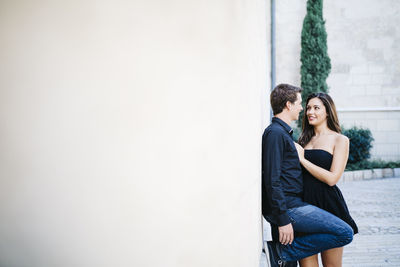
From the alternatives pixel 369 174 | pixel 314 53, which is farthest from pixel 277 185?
pixel 314 53

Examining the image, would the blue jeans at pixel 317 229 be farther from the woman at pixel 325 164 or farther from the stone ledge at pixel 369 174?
the stone ledge at pixel 369 174

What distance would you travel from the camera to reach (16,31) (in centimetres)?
130

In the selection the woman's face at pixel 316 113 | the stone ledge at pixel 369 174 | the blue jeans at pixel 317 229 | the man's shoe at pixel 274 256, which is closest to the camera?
the blue jeans at pixel 317 229

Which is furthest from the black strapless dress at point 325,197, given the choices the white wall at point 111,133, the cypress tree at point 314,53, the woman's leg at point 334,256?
the cypress tree at point 314,53

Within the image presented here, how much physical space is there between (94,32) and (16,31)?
0.44m

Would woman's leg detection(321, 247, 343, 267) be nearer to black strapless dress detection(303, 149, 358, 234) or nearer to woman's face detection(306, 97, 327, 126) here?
black strapless dress detection(303, 149, 358, 234)

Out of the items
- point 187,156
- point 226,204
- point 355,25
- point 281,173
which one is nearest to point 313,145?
point 281,173

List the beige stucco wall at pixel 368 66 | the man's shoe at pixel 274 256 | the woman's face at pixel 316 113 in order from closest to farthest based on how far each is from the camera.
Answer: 1. the man's shoe at pixel 274 256
2. the woman's face at pixel 316 113
3. the beige stucco wall at pixel 368 66

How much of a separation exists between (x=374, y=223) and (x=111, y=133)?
215 inches

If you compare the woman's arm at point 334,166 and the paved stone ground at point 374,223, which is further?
the paved stone ground at point 374,223

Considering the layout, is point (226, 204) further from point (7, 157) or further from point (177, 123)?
point (7, 157)

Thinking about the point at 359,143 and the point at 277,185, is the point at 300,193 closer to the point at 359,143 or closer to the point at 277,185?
the point at 277,185

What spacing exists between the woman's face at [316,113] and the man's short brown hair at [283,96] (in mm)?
367

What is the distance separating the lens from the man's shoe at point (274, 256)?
8.93ft
